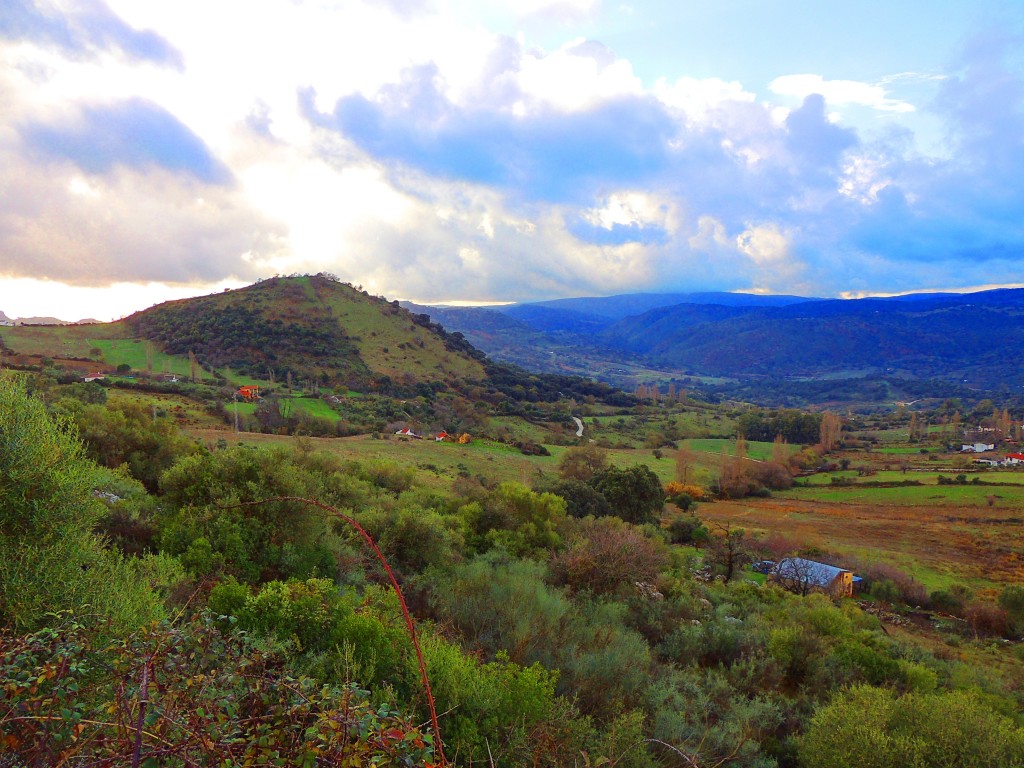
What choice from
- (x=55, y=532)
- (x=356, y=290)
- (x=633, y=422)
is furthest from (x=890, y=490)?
(x=356, y=290)

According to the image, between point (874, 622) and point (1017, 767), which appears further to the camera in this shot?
point (874, 622)

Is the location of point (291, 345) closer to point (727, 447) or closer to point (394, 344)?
point (394, 344)

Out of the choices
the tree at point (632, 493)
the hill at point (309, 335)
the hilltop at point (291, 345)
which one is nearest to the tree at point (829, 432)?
the hilltop at point (291, 345)

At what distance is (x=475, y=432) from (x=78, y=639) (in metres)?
56.2

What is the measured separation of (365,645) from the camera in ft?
22.2

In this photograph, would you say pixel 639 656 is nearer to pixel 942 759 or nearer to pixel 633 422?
pixel 942 759

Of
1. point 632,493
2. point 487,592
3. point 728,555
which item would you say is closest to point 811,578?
point 728,555

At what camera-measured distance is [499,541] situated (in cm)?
1609

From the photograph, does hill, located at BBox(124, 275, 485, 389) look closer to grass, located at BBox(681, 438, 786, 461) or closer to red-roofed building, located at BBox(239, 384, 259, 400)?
red-roofed building, located at BBox(239, 384, 259, 400)

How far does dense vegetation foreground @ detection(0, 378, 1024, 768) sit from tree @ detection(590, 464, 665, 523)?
14209 millimetres

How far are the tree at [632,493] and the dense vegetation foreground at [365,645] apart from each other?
1421 centimetres

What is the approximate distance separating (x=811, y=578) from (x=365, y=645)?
2484 centimetres

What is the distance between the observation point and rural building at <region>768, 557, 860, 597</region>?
23984 mm

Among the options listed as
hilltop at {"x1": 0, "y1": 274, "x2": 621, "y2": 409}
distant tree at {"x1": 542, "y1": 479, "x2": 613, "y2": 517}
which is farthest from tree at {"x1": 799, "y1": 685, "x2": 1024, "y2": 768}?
hilltop at {"x1": 0, "y1": 274, "x2": 621, "y2": 409}
